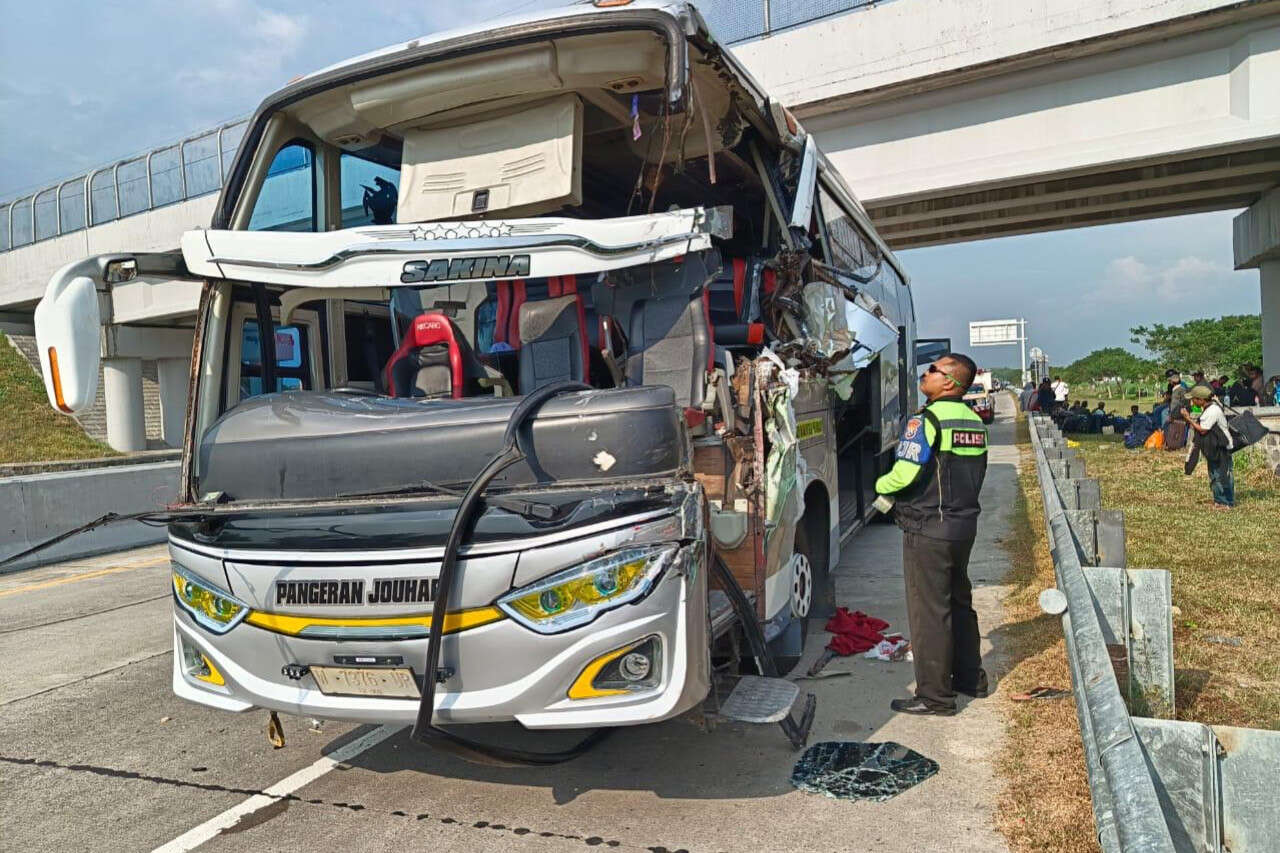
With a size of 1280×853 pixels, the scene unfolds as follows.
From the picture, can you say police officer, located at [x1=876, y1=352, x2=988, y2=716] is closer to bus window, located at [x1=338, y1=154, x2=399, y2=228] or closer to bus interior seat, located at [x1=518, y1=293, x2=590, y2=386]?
bus interior seat, located at [x1=518, y1=293, x2=590, y2=386]

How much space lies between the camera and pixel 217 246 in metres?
4.51

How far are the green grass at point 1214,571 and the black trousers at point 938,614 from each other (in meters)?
1.00

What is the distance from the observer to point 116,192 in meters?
24.0

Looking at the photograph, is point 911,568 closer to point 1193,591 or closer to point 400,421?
point 400,421

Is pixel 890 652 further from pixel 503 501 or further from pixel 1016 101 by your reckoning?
pixel 1016 101

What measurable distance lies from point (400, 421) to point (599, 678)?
1.30 metres

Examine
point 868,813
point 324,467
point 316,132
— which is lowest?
point 868,813

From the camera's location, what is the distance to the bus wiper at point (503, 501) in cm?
320

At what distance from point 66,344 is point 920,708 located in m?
4.09

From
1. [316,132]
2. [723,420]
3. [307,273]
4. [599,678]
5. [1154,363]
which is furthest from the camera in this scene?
[1154,363]

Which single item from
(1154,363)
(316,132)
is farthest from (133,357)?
(1154,363)

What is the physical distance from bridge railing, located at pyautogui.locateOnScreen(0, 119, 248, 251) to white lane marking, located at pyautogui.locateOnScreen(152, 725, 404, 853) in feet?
37.7

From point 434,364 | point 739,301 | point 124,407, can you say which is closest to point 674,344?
point 739,301

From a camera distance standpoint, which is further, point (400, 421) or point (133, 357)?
point (133, 357)
